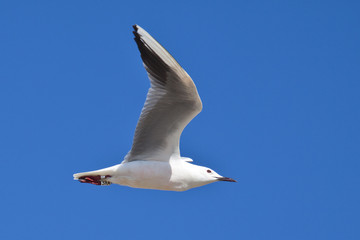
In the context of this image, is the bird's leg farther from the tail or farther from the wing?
the wing

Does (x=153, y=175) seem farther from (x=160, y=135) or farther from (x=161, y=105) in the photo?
(x=161, y=105)

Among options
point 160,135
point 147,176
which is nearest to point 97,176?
point 147,176

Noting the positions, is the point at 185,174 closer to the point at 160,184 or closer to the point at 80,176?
the point at 160,184

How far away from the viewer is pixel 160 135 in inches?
410

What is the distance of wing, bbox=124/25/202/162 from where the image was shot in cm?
977

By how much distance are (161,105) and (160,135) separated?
57cm

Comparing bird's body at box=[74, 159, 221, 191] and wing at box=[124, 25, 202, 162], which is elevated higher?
wing at box=[124, 25, 202, 162]

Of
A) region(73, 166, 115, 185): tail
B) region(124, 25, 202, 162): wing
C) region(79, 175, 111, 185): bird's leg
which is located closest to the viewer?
region(124, 25, 202, 162): wing

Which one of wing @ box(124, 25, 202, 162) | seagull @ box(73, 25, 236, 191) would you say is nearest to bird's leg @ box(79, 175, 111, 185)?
seagull @ box(73, 25, 236, 191)

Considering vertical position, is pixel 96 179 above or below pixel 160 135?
below

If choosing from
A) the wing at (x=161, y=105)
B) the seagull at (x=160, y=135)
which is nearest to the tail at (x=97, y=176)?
the seagull at (x=160, y=135)

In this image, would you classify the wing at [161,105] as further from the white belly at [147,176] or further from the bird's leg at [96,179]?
the bird's leg at [96,179]

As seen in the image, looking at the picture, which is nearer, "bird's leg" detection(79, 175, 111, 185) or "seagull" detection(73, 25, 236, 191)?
"seagull" detection(73, 25, 236, 191)

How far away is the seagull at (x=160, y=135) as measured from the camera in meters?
9.83
